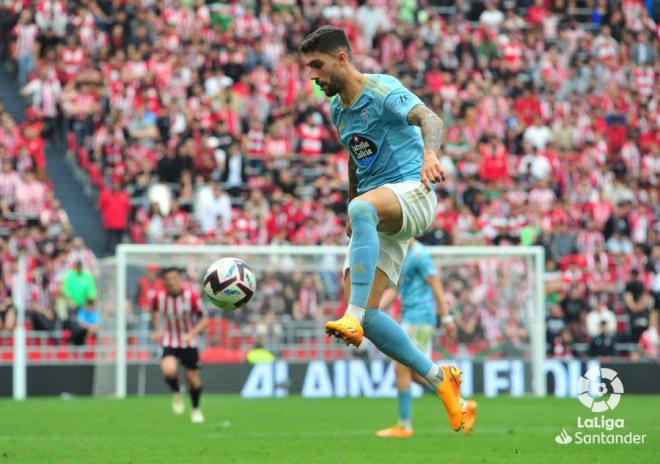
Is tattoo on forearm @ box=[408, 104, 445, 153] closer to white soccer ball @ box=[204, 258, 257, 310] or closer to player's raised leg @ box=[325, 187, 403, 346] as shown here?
player's raised leg @ box=[325, 187, 403, 346]

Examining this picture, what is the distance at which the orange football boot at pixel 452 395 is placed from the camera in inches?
357

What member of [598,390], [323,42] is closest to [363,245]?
[323,42]

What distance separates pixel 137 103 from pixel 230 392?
23.3 ft

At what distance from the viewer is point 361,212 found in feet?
28.5

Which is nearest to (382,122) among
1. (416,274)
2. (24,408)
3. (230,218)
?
(416,274)

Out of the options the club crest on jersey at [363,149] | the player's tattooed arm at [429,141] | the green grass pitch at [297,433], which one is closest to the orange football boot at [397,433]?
the green grass pitch at [297,433]

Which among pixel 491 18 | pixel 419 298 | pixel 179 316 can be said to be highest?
pixel 491 18

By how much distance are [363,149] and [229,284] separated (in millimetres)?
1822

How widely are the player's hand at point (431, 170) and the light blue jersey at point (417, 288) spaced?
6305 mm

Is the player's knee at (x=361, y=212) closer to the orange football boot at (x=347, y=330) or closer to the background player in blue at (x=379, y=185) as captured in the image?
the background player in blue at (x=379, y=185)

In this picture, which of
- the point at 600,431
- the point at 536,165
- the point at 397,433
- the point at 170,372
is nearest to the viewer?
the point at 600,431

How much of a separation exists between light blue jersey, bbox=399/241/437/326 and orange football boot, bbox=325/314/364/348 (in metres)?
6.26

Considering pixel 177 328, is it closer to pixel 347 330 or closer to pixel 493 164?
pixel 347 330

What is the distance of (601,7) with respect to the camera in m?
35.2
